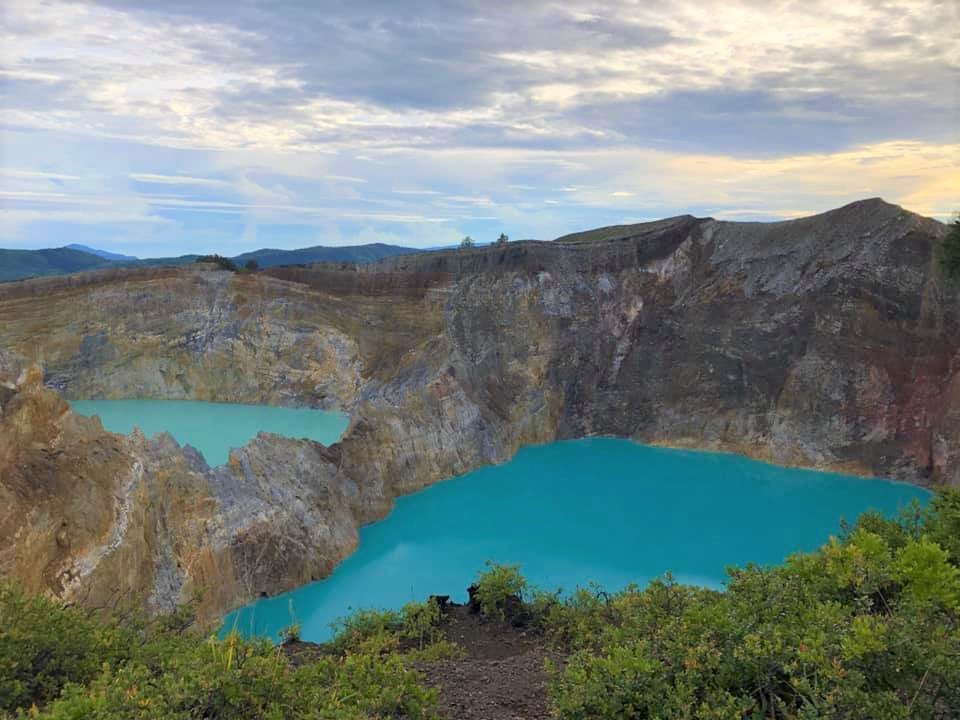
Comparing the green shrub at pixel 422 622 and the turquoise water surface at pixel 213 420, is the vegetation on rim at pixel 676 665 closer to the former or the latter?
the green shrub at pixel 422 622

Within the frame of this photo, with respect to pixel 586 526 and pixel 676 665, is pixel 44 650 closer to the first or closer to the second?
pixel 676 665

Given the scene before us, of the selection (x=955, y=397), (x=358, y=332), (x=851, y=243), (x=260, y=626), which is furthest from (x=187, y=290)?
(x=955, y=397)

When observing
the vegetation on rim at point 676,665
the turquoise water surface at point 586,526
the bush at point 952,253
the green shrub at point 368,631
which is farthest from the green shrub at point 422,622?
the bush at point 952,253

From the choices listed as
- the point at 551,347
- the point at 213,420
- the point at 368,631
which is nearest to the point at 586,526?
the point at 368,631

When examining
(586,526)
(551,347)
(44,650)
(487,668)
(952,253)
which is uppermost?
(952,253)

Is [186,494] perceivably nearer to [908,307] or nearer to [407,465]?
[407,465]

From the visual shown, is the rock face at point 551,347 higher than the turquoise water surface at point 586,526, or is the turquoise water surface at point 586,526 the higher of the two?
the rock face at point 551,347
